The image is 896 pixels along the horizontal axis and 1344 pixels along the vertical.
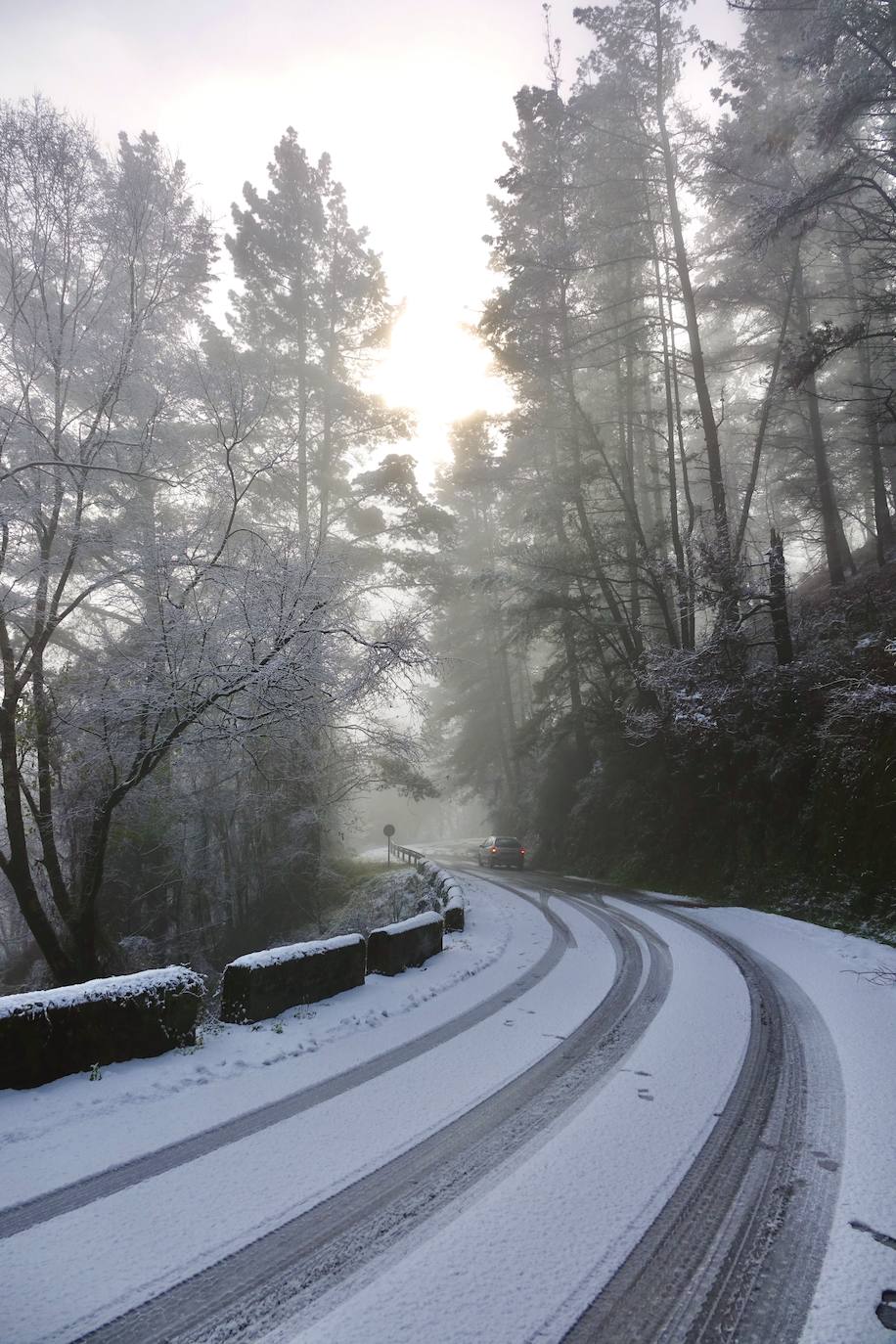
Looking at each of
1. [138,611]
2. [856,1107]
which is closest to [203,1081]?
[856,1107]

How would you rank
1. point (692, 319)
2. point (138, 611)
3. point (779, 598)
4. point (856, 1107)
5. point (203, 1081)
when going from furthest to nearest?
point (692, 319), point (779, 598), point (138, 611), point (203, 1081), point (856, 1107)

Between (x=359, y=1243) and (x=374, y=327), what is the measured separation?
21.3 metres

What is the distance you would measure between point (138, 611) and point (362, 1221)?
8278 millimetres

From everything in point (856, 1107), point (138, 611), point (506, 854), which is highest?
point (138, 611)

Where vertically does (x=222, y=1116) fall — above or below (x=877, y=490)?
below

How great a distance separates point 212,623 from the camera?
7.91 meters

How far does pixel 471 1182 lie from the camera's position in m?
3.14

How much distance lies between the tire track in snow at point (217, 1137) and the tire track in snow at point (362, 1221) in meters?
0.89

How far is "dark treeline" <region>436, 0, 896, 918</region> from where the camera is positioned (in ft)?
34.3

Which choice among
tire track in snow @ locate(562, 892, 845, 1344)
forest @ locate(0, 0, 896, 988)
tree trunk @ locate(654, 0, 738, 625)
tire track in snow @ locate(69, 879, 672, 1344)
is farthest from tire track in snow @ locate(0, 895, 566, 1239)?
tree trunk @ locate(654, 0, 738, 625)

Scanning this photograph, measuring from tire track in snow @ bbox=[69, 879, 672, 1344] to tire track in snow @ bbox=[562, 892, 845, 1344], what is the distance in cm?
88

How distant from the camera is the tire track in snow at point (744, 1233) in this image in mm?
2297

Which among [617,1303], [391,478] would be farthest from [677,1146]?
[391,478]

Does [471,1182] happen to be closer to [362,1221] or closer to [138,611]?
[362,1221]
